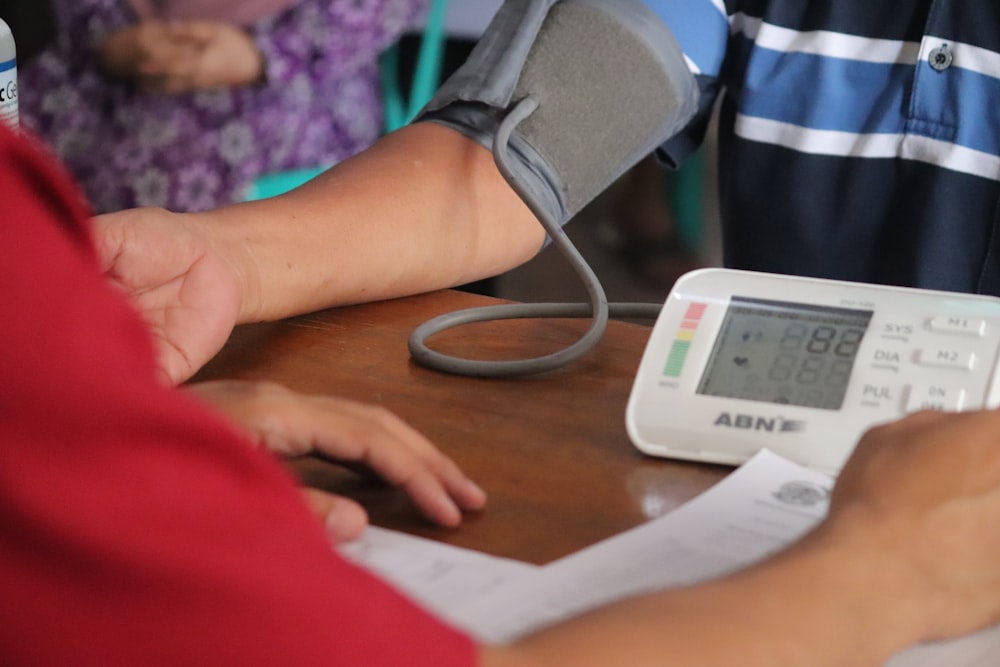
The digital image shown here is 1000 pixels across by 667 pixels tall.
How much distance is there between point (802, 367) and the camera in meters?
0.65

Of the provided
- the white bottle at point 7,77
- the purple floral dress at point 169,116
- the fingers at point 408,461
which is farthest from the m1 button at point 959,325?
the purple floral dress at point 169,116

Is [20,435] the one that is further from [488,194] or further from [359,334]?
[488,194]

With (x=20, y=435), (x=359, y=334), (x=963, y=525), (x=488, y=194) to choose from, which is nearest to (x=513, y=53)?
(x=488, y=194)

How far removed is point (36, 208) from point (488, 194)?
1.96ft

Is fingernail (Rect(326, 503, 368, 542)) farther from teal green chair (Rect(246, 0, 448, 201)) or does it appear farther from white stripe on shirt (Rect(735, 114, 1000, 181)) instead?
teal green chair (Rect(246, 0, 448, 201))

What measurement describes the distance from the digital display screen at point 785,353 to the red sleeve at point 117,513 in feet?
1.07

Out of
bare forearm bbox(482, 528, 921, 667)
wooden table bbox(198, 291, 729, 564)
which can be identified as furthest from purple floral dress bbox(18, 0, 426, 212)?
bare forearm bbox(482, 528, 921, 667)

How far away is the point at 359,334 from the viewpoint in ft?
2.65

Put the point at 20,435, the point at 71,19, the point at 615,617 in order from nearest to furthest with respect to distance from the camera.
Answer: the point at 20,435 → the point at 615,617 → the point at 71,19

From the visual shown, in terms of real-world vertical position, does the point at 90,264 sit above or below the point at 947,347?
above

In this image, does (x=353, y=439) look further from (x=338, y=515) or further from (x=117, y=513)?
(x=117, y=513)

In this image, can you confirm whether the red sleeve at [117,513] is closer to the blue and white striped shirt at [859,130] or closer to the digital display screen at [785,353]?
the digital display screen at [785,353]

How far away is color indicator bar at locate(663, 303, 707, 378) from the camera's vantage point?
2.17 feet

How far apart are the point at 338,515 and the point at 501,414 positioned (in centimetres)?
16
